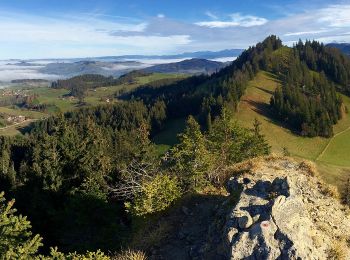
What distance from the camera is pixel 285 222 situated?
62.5ft

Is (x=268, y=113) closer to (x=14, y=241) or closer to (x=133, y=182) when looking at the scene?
(x=133, y=182)

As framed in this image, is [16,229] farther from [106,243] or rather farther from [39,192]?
[39,192]

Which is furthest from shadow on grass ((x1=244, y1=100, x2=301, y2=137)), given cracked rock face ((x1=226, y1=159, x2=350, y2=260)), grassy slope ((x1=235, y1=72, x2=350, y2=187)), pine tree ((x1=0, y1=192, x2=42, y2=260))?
pine tree ((x1=0, y1=192, x2=42, y2=260))

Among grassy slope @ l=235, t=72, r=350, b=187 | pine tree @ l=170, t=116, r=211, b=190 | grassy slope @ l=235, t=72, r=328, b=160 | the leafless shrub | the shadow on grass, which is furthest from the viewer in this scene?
the shadow on grass

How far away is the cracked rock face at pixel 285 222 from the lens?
714 inches

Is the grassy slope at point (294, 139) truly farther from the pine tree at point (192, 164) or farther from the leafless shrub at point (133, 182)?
the leafless shrub at point (133, 182)

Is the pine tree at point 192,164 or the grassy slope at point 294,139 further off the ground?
the pine tree at point 192,164

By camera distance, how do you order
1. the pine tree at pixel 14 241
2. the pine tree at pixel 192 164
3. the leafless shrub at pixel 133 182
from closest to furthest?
the pine tree at pixel 14 241 → the leafless shrub at pixel 133 182 → the pine tree at pixel 192 164

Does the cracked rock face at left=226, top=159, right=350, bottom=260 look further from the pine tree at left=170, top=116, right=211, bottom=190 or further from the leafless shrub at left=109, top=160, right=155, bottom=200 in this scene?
the leafless shrub at left=109, top=160, right=155, bottom=200

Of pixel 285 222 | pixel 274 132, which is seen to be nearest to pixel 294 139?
pixel 274 132

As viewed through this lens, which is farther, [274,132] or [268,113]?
[268,113]

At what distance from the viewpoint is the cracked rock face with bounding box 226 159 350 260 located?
1814cm

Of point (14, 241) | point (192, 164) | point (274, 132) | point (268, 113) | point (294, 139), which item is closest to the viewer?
point (14, 241)

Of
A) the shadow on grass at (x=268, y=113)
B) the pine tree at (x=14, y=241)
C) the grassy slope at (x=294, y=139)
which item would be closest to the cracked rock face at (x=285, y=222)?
the pine tree at (x=14, y=241)
